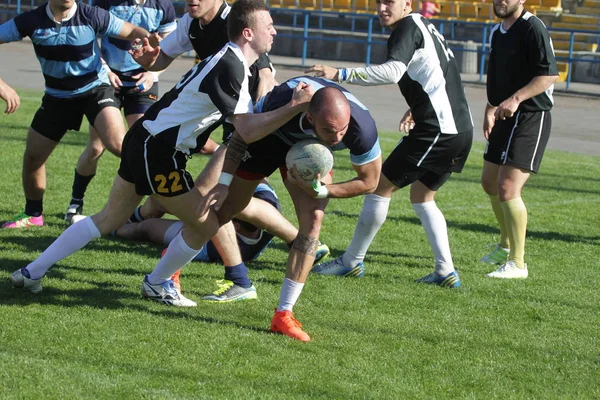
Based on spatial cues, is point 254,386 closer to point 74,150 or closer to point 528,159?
point 528,159

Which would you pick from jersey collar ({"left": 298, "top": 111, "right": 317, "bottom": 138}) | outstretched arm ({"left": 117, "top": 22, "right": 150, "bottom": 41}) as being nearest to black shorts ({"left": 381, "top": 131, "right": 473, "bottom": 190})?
jersey collar ({"left": 298, "top": 111, "right": 317, "bottom": 138})

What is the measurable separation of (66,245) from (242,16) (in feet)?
5.74

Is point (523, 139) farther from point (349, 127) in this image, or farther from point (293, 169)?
point (293, 169)

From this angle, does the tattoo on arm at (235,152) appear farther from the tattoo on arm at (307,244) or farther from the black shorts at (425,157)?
the black shorts at (425,157)

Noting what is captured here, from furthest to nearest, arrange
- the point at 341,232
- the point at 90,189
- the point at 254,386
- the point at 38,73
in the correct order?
the point at 38,73, the point at 90,189, the point at 341,232, the point at 254,386

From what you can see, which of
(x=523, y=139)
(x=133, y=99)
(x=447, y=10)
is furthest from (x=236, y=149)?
(x=447, y=10)

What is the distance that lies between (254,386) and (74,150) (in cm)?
805

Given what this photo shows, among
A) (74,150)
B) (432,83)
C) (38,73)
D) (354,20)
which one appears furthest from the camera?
(354,20)

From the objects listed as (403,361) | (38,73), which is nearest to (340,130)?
(403,361)

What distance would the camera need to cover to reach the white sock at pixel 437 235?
677 cm

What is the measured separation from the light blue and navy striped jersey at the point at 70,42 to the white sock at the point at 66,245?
7.45 feet

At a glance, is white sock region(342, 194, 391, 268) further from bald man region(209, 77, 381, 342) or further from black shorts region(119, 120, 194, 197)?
black shorts region(119, 120, 194, 197)

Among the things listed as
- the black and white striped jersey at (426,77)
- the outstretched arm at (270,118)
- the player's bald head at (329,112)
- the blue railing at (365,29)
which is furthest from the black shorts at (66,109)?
the blue railing at (365,29)

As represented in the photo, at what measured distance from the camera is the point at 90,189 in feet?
31.6
